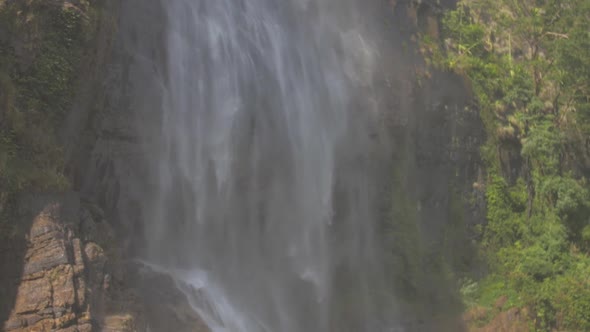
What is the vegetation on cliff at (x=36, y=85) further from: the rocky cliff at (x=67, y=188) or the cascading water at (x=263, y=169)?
the cascading water at (x=263, y=169)

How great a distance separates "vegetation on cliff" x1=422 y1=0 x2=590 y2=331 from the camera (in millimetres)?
23922

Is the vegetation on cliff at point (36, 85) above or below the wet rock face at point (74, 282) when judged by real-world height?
above

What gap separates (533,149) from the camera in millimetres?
26016

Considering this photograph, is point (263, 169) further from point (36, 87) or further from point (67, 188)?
point (36, 87)

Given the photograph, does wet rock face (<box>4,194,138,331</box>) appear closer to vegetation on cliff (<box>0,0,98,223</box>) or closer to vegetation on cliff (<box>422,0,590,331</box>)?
vegetation on cliff (<box>0,0,98,223</box>)

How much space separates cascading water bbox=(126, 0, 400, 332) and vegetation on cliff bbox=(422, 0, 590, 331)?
5.21 metres

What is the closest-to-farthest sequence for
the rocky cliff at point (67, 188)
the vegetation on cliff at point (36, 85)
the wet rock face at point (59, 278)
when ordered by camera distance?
the wet rock face at point (59, 278) < the rocky cliff at point (67, 188) < the vegetation on cliff at point (36, 85)

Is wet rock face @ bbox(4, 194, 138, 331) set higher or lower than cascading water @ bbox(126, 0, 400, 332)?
lower

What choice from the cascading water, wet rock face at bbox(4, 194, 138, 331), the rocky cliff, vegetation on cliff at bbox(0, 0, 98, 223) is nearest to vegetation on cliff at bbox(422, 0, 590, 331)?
→ the cascading water

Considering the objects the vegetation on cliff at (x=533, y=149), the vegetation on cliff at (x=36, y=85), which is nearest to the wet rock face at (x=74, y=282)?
the vegetation on cliff at (x=36, y=85)

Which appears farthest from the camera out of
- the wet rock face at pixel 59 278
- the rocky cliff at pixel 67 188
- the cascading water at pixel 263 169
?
the cascading water at pixel 263 169

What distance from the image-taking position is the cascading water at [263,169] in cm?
1830

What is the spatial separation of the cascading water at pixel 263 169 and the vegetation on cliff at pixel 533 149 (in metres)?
5.21

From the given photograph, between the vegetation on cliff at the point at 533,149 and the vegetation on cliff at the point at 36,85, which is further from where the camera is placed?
the vegetation on cliff at the point at 533,149
